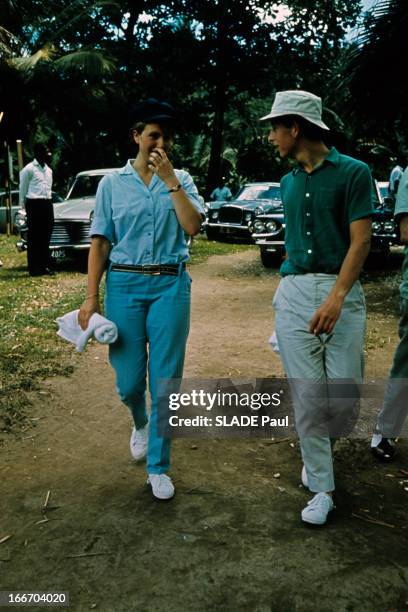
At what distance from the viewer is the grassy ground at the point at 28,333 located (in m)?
5.08

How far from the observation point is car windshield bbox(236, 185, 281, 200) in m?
17.7

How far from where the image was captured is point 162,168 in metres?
3.13

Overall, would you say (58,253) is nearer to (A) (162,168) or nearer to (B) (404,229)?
(A) (162,168)

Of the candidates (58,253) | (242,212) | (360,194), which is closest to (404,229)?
(360,194)

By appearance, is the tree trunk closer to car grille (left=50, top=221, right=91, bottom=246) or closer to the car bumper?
the car bumper

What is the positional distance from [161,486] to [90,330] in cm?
92

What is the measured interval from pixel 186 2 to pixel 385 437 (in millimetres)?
27190

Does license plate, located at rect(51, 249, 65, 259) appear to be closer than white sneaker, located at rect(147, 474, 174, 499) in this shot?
No

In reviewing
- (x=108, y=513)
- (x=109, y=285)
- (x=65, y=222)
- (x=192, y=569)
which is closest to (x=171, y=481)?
(x=108, y=513)

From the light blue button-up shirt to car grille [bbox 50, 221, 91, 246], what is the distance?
29.8ft

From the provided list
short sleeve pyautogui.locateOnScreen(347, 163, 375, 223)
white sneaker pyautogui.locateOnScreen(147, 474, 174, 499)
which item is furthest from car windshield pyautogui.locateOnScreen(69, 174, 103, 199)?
short sleeve pyautogui.locateOnScreen(347, 163, 375, 223)

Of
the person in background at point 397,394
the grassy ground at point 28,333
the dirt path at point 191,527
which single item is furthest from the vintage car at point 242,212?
the person in background at point 397,394

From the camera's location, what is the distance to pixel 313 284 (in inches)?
120

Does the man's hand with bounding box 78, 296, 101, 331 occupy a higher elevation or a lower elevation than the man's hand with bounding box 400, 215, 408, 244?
lower
